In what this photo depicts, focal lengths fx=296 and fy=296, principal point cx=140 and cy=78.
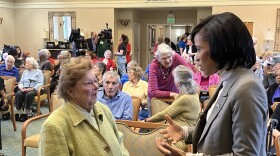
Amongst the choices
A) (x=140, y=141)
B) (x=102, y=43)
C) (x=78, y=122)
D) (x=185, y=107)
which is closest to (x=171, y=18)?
(x=102, y=43)

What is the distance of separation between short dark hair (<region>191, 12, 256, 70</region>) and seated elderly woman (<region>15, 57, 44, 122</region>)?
15.4 ft

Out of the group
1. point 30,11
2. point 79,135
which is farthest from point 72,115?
point 30,11

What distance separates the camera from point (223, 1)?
10.4 m

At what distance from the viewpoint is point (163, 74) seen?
3484mm

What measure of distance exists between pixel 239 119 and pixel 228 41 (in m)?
0.25

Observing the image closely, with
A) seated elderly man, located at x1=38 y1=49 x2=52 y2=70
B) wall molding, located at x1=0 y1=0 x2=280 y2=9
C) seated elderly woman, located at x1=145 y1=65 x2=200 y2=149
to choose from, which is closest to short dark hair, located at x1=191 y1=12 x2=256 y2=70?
seated elderly woman, located at x1=145 y1=65 x2=200 y2=149

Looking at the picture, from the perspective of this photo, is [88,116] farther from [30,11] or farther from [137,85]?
[30,11]

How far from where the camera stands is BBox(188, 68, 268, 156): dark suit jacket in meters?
0.92

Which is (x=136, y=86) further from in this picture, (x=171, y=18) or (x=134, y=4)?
(x=171, y=18)

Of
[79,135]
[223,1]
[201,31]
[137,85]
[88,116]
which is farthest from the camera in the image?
[223,1]

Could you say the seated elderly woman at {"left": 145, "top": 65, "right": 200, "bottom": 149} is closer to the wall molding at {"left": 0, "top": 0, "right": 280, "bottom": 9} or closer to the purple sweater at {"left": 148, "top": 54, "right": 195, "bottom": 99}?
the purple sweater at {"left": 148, "top": 54, "right": 195, "bottom": 99}

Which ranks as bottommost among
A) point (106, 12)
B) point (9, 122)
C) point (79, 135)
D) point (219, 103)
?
point (9, 122)

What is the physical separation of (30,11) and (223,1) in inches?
297

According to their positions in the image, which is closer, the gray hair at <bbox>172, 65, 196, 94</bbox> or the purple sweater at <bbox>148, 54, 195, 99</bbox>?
the gray hair at <bbox>172, 65, 196, 94</bbox>
